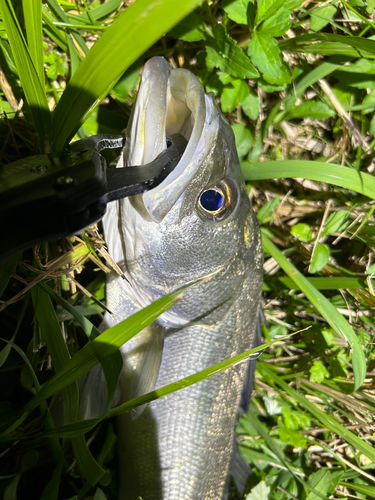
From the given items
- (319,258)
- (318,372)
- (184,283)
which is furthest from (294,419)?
(184,283)

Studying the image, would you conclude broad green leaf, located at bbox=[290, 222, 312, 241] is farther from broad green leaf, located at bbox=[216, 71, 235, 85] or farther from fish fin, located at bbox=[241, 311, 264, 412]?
broad green leaf, located at bbox=[216, 71, 235, 85]

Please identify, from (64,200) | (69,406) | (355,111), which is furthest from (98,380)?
(355,111)

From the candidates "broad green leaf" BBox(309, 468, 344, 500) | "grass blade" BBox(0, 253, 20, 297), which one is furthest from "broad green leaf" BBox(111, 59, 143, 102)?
"broad green leaf" BBox(309, 468, 344, 500)

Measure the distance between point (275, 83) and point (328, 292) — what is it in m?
1.56

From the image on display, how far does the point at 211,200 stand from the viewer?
1764 millimetres

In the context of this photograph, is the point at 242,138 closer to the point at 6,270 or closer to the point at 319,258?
the point at 319,258

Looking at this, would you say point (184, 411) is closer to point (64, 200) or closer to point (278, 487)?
point (278, 487)

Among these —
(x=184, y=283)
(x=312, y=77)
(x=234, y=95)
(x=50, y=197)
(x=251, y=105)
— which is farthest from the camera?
(x=312, y=77)

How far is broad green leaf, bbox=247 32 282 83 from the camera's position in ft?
6.65

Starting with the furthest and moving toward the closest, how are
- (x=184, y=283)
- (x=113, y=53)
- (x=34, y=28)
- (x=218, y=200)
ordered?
1. (x=184, y=283)
2. (x=218, y=200)
3. (x=34, y=28)
4. (x=113, y=53)

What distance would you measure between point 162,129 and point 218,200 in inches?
16.6

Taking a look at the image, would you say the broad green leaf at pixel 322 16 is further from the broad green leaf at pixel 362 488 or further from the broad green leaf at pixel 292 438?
the broad green leaf at pixel 362 488

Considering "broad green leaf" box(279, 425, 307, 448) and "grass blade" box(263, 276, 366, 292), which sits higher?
"grass blade" box(263, 276, 366, 292)

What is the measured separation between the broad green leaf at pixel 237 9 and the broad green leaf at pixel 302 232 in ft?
4.31
